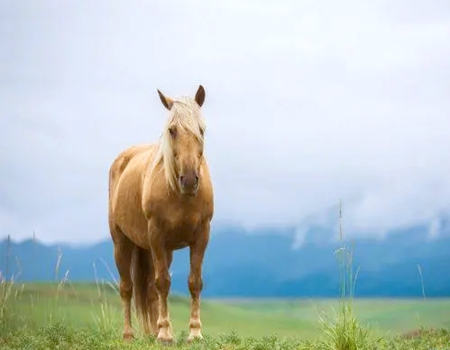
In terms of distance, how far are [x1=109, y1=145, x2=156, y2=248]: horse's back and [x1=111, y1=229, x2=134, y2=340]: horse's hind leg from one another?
18 centimetres

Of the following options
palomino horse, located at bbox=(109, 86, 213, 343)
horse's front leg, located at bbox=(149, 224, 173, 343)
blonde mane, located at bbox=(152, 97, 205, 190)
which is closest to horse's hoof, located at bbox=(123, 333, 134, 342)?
palomino horse, located at bbox=(109, 86, 213, 343)

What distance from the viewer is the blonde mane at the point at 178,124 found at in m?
9.96

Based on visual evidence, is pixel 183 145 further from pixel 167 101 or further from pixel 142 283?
pixel 142 283

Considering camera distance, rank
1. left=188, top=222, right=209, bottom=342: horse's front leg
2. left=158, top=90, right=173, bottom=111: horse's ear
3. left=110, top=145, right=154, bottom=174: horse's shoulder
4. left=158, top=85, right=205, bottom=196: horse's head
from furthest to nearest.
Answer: left=110, top=145, right=154, bottom=174: horse's shoulder < left=158, top=90, right=173, bottom=111: horse's ear < left=188, top=222, right=209, bottom=342: horse's front leg < left=158, top=85, right=205, bottom=196: horse's head

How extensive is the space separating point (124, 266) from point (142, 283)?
399 millimetres

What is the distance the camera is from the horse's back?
11352mm

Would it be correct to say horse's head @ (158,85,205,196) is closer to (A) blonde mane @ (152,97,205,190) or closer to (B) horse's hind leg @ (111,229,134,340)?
(A) blonde mane @ (152,97,205,190)

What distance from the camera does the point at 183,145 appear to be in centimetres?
981

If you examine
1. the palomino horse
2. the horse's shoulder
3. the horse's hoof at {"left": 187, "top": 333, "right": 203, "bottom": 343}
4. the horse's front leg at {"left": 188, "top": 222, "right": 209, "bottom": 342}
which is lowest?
the horse's hoof at {"left": 187, "top": 333, "right": 203, "bottom": 343}

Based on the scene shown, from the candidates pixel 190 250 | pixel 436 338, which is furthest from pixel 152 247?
pixel 436 338

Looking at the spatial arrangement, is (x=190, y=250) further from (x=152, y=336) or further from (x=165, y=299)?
(x=152, y=336)

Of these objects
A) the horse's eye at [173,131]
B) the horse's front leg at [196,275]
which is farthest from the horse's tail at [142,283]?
the horse's eye at [173,131]

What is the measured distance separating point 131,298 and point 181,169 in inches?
126

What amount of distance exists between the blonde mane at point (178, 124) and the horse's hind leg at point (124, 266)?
7.42ft
